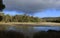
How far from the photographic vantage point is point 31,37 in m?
2.57

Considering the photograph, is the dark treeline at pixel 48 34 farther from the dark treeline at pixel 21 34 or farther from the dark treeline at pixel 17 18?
the dark treeline at pixel 17 18

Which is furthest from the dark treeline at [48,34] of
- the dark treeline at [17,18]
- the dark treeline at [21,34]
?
the dark treeline at [17,18]

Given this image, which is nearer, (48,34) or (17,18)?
(17,18)

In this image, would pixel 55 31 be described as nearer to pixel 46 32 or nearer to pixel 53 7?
pixel 46 32

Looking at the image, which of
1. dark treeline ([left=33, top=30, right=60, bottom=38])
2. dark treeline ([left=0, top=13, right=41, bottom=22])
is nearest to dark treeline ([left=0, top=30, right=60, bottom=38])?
dark treeline ([left=33, top=30, right=60, bottom=38])

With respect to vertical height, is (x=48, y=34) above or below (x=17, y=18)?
below

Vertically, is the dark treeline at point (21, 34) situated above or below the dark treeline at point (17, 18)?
below

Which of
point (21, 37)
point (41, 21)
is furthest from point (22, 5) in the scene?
point (21, 37)

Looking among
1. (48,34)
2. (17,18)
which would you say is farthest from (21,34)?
(48,34)

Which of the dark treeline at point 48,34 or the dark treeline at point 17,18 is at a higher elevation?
the dark treeline at point 17,18

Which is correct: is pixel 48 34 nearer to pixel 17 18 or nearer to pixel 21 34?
pixel 21 34

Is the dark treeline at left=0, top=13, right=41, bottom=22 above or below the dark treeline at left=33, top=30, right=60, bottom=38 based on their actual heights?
above

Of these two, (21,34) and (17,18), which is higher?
(17,18)

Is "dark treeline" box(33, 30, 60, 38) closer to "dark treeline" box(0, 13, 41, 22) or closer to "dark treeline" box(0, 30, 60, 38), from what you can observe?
"dark treeline" box(0, 30, 60, 38)
